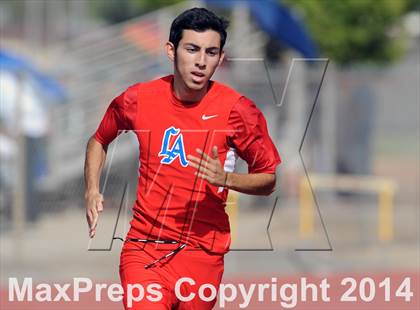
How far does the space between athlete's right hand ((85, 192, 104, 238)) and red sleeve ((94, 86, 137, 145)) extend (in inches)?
16.4

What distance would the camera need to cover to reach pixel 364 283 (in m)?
8.97

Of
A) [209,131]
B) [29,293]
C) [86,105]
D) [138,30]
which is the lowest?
[29,293]

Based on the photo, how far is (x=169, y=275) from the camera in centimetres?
638

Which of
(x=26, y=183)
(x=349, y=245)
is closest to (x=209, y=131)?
(x=26, y=183)

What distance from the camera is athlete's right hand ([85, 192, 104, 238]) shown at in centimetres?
628

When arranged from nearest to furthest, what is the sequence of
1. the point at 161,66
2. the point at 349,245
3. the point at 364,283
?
1. the point at 364,283
2. the point at 349,245
3. the point at 161,66

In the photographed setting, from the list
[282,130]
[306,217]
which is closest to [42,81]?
[282,130]

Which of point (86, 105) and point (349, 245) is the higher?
point (86, 105)

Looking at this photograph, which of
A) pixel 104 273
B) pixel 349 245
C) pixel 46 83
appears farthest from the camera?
pixel 46 83

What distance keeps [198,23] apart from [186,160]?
2.29 ft

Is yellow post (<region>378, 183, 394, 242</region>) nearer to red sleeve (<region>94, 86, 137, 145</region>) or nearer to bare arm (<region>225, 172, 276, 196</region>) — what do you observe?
red sleeve (<region>94, 86, 137, 145</region>)

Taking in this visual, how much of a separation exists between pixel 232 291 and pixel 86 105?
9.74 meters

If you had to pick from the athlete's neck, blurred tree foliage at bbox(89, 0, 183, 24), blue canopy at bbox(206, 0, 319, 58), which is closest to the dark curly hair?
the athlete's neck

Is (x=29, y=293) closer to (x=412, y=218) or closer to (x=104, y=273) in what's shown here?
(x=104, y=273)
